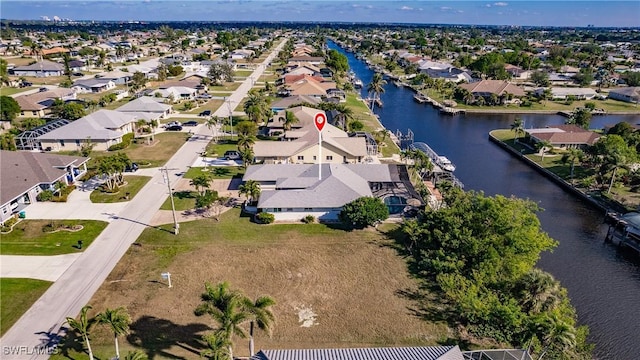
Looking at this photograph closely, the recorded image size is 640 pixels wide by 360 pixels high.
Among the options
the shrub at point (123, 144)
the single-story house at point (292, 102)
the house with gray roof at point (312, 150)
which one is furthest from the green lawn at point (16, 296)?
the single-story house at point (292, 102)

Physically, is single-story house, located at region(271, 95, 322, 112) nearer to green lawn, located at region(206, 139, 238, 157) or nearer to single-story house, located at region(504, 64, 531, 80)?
green lawn, located at region(206, 139, 238, 157)

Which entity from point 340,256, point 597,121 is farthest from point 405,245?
point 597,121

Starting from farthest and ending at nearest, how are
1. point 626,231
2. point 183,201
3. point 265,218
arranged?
point 183,201 → point 265,218 → point 626,231

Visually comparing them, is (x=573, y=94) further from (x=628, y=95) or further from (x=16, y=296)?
(x=16, y=296)

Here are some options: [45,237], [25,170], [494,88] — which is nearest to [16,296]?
[45,237]

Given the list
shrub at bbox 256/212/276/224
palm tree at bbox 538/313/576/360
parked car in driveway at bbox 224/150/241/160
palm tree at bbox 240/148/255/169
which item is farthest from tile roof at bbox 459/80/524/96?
palm tree at bbox 538/313/576/360

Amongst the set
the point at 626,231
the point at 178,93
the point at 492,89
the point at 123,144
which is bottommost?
the point at 626,231

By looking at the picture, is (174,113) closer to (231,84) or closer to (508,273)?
(231,84)
